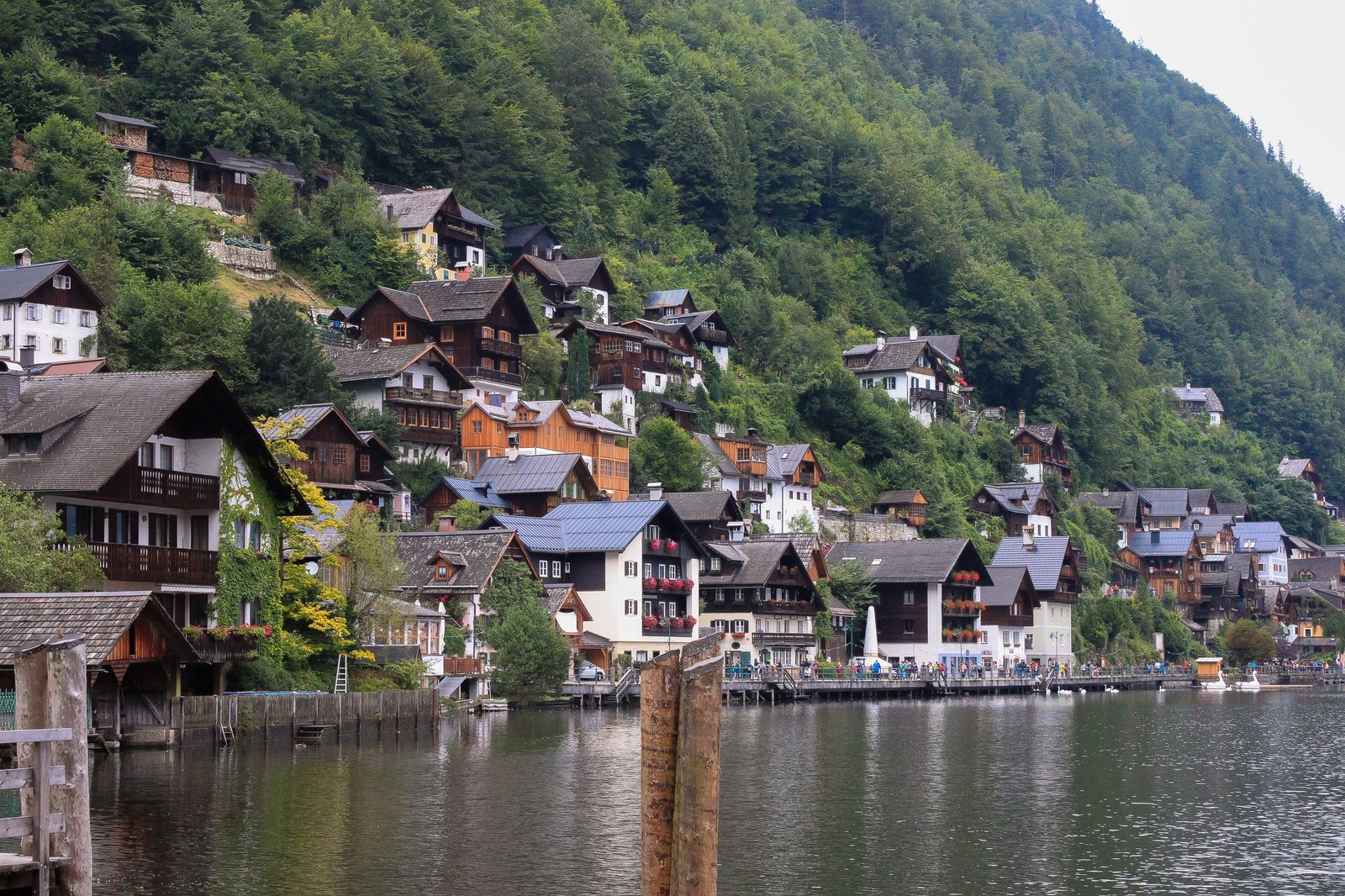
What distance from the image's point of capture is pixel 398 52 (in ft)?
449

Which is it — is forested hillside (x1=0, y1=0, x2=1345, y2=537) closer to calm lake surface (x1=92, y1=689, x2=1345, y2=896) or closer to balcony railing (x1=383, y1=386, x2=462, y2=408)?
balcony railing (x1=383, y1=386, x2=462, y2=408)

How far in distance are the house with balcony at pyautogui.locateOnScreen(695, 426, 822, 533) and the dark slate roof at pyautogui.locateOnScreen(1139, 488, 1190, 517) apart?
55.8 meters

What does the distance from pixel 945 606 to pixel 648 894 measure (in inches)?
3835

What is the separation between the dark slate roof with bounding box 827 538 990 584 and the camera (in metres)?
110

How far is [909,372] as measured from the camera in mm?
147125

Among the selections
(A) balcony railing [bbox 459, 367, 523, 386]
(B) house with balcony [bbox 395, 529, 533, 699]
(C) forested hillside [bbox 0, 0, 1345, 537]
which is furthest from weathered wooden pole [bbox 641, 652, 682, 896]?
(A) balcony railing [bbox 459, 367, 523, 386]

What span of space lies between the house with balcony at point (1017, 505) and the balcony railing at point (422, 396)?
53.0m

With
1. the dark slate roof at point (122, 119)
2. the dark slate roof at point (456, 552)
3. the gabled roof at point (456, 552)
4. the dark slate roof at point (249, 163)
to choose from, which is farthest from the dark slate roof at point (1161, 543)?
the dark slate roof at point (122, 119)

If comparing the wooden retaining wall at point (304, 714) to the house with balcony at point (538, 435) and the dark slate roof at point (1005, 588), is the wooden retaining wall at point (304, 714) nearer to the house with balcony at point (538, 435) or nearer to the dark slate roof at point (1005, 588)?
the house with balcony at point (538, 435)

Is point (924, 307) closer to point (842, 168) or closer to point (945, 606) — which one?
point (842, 168)

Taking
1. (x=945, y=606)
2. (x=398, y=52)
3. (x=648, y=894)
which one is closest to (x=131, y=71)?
(x=398, y=52)

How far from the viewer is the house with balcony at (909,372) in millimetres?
147250

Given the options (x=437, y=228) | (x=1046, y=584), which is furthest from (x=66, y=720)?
(x=1046, y=584)

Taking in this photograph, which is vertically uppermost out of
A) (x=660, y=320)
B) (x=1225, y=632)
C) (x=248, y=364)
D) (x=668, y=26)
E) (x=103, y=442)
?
(x=668, y=26)
